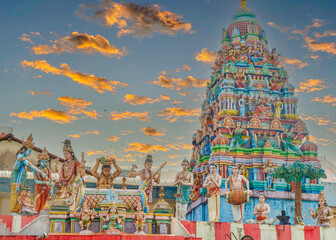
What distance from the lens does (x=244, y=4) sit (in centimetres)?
3597

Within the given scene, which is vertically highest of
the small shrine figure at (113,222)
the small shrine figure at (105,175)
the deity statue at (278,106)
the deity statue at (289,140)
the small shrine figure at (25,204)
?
the deity statue at (278,106)

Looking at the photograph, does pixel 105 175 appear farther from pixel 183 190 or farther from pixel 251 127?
pixel 251 127

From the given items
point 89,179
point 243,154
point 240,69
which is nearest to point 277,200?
point 243,154

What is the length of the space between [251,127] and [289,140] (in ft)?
9.32

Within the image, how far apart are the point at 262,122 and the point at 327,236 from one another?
1501cm

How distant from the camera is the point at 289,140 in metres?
29.1

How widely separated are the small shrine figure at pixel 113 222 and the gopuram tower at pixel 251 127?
14624 millimetres

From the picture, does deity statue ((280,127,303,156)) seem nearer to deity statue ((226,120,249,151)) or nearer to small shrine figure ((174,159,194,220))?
deity statue ((226,120,249,151))

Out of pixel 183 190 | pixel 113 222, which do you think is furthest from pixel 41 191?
pixel 183 190

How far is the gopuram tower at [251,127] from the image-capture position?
1070 inches

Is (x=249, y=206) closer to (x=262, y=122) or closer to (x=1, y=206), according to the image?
(x=262, y=122)

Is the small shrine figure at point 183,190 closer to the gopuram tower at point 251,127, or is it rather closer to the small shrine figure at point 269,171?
the gopuram tower at point 251,127

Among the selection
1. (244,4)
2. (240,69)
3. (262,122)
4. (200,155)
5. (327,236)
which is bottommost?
(327,236)

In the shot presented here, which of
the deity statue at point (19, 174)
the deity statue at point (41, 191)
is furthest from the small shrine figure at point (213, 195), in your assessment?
the deity statue at point (19, 174)
